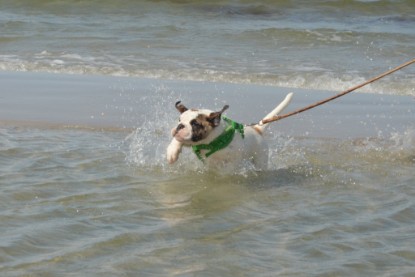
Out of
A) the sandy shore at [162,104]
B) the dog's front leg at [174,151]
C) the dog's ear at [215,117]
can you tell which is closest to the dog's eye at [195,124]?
the dog's ear at [215,117]

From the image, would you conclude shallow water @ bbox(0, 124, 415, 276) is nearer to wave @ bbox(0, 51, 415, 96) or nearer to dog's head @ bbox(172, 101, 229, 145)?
dog's head @ bbox(172, 101, 229, 145)

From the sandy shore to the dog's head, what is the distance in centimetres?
243

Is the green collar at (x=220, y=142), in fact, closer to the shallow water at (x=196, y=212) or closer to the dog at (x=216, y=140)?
the dog at (x=216, y=140)

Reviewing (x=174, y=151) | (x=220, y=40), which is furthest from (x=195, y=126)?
(x=220, y=40)

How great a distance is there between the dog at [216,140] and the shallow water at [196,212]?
0.15 m

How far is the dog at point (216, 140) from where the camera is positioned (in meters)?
6.04

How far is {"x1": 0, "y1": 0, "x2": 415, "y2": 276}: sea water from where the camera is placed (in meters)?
4.67

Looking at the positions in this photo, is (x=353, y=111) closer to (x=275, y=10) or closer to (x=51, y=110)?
(x=51, y=110)

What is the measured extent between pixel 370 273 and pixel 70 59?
10.0 metres

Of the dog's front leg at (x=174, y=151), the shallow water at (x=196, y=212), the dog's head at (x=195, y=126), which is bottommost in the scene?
the shallow water at (x=196, y=212)

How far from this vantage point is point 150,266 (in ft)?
14.5

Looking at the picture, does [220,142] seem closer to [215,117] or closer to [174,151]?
[215,117]

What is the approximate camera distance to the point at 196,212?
5570mm

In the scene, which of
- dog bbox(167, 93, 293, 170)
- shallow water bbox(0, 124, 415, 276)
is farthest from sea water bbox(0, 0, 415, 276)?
dog bbox(167, 93, 293, 170)
